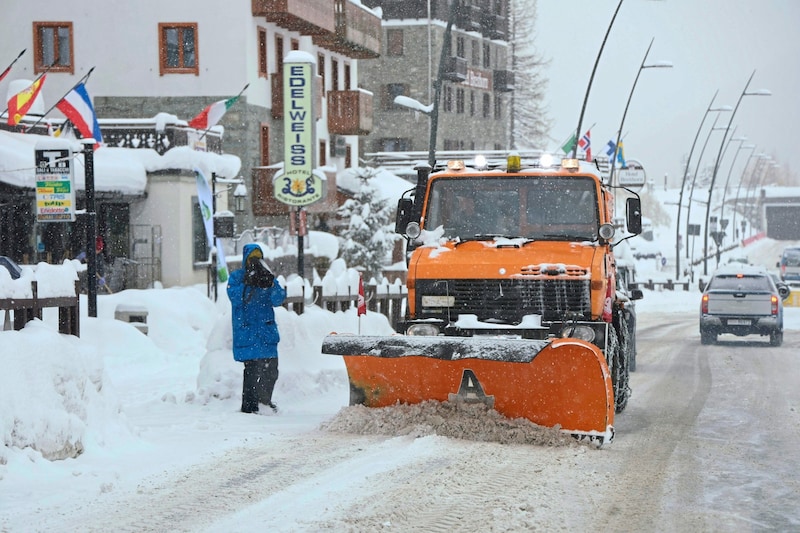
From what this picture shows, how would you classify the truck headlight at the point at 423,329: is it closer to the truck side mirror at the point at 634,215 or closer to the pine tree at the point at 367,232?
the truck side mirror at the point at 634,215

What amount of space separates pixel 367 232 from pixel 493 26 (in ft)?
125

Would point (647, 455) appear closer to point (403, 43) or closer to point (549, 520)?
point (549, 520)

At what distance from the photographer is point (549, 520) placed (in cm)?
708

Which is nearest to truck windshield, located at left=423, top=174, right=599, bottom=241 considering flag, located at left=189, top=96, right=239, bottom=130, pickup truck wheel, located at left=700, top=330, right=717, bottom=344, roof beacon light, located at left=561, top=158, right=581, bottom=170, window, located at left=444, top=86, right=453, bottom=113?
roof beacon light, located at left=561, top=158, right=581, bottom=170

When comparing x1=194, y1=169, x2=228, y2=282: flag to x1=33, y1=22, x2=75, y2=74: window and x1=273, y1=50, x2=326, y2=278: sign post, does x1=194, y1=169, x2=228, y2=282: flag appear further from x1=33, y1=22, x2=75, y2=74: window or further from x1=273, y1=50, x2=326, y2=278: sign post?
x1=33, y1=22, x2=75, y2=74: window

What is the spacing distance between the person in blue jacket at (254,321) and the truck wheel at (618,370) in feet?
9.91

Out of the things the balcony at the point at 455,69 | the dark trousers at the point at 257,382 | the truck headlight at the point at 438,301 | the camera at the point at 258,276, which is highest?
the balcony at the point at 455,69

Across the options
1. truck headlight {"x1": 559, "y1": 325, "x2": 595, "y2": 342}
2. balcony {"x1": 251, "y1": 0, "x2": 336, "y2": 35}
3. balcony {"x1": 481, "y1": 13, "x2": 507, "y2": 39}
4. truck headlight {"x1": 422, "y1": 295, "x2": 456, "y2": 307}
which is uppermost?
balcony {"x1": 481, "y1": 13, "x2": 507, "y2": 39}

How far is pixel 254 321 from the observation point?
11.9m

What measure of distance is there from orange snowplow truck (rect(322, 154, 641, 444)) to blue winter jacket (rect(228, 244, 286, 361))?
4.04 ft

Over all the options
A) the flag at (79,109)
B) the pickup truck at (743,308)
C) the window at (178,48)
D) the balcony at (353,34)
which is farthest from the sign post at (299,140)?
the balcony at (353,34)

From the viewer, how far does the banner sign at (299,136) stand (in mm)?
→ 24297

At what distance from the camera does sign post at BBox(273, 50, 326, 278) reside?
24.3 meters

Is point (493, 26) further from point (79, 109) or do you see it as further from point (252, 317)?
point (252, 317)
